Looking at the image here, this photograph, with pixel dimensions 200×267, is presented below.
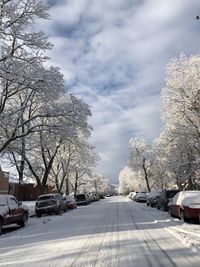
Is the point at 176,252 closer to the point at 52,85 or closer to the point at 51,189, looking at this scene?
the point at 52,85

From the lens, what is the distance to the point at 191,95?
130 ft

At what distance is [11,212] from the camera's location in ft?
72.0

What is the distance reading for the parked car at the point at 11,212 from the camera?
68.6 feet

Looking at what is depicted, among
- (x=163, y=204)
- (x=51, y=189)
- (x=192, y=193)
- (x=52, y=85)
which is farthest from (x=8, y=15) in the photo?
(x=51, y=189)

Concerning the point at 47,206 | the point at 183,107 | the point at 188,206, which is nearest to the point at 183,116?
the point at 183,107

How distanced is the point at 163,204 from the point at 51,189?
69847 millimetres

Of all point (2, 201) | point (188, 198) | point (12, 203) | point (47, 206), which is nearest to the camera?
point (2, 201)

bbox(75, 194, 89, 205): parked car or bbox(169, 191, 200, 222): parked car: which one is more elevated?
bbox(75, 194, 89, 205): parked car

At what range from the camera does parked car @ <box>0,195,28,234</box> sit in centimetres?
2092

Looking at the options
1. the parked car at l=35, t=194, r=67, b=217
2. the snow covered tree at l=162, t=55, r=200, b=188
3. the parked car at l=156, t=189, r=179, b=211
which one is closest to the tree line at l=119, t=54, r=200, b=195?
the snow covered tree at l=162, t=55, r=200, b=188

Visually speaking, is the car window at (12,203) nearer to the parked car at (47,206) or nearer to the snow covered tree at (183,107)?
the parked car at (47,206)

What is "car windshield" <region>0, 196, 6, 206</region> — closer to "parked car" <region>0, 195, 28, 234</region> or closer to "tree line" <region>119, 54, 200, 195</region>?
"parked car" <region>0, 195, 28, 234</region>

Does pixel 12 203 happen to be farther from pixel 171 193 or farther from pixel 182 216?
pixel 171 193

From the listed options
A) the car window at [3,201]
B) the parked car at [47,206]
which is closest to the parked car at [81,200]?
the parked car at [47,206]
